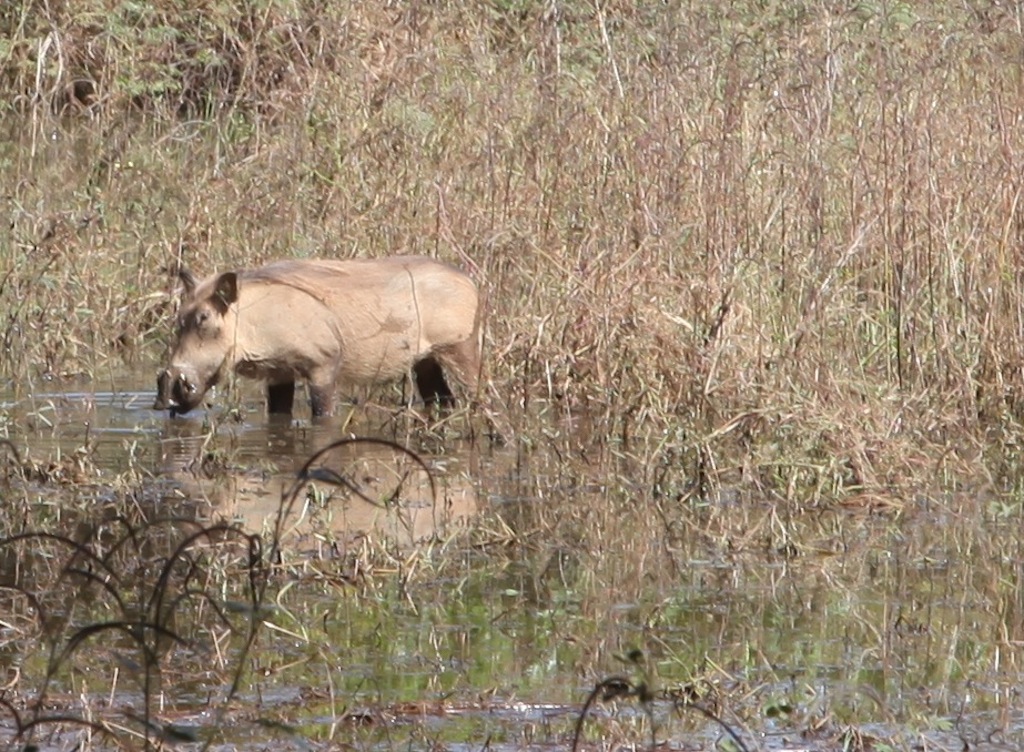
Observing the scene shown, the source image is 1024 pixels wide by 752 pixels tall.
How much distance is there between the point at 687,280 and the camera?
8547mm

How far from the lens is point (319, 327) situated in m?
9.22

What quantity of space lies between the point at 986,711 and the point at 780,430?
9.39ft

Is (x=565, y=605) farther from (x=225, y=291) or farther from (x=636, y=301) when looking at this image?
(x=225, y=291)

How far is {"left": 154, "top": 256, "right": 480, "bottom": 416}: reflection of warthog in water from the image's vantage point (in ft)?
30.0

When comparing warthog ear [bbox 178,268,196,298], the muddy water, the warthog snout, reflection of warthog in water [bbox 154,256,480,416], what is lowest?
the muddy water

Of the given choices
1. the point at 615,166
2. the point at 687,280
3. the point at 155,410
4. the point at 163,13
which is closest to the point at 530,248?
the point at 615,166

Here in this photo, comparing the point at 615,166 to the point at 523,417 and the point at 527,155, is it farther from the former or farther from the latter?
the point at 523,417

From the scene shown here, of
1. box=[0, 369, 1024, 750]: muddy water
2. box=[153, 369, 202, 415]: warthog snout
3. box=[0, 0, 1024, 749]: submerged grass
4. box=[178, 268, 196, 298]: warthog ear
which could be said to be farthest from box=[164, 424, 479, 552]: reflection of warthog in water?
box=[178, 268, 196, 298]: warthog ear

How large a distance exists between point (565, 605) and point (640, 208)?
3849 millimetres

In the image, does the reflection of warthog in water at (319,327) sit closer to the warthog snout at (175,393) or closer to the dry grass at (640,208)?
the warthog snout at (175,393)

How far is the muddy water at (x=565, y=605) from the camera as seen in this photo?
15.2 ft

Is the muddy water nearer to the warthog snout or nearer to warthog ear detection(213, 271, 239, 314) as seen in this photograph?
the warthog snout

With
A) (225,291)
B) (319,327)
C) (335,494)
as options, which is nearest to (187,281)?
(225,291)

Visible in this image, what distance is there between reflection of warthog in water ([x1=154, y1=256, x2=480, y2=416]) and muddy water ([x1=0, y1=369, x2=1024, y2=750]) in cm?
72
